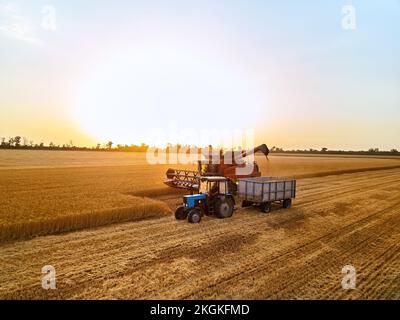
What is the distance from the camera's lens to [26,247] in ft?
37.0

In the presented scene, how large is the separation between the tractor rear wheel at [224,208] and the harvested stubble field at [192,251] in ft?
1.39

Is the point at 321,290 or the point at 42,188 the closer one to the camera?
the point at 321,290

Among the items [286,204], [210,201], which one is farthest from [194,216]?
[286,204]

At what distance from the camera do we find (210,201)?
1586 cm

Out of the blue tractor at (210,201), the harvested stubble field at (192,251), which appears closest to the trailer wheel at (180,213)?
the blue tractor at (210,201)

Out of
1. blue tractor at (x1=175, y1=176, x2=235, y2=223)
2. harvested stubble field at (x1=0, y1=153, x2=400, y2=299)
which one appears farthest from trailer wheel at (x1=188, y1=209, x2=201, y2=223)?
harvested stubble field at (x1=0, y1=153, x2=400, y2=299)

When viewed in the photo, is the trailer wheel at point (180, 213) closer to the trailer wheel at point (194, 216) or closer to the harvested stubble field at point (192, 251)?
the harvested stubble field at point (192, 251)

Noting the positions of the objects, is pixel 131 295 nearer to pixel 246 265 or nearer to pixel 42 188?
pixel 246 265

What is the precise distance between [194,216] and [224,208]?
1.87 m

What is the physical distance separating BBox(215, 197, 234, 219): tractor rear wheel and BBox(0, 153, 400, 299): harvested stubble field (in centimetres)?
42

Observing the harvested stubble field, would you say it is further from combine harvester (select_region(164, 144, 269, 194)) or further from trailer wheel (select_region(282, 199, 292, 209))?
combine harvester (select_region(164, 144, 269, 194))

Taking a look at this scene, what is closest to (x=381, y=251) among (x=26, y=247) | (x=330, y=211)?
(x=330, y=211)
